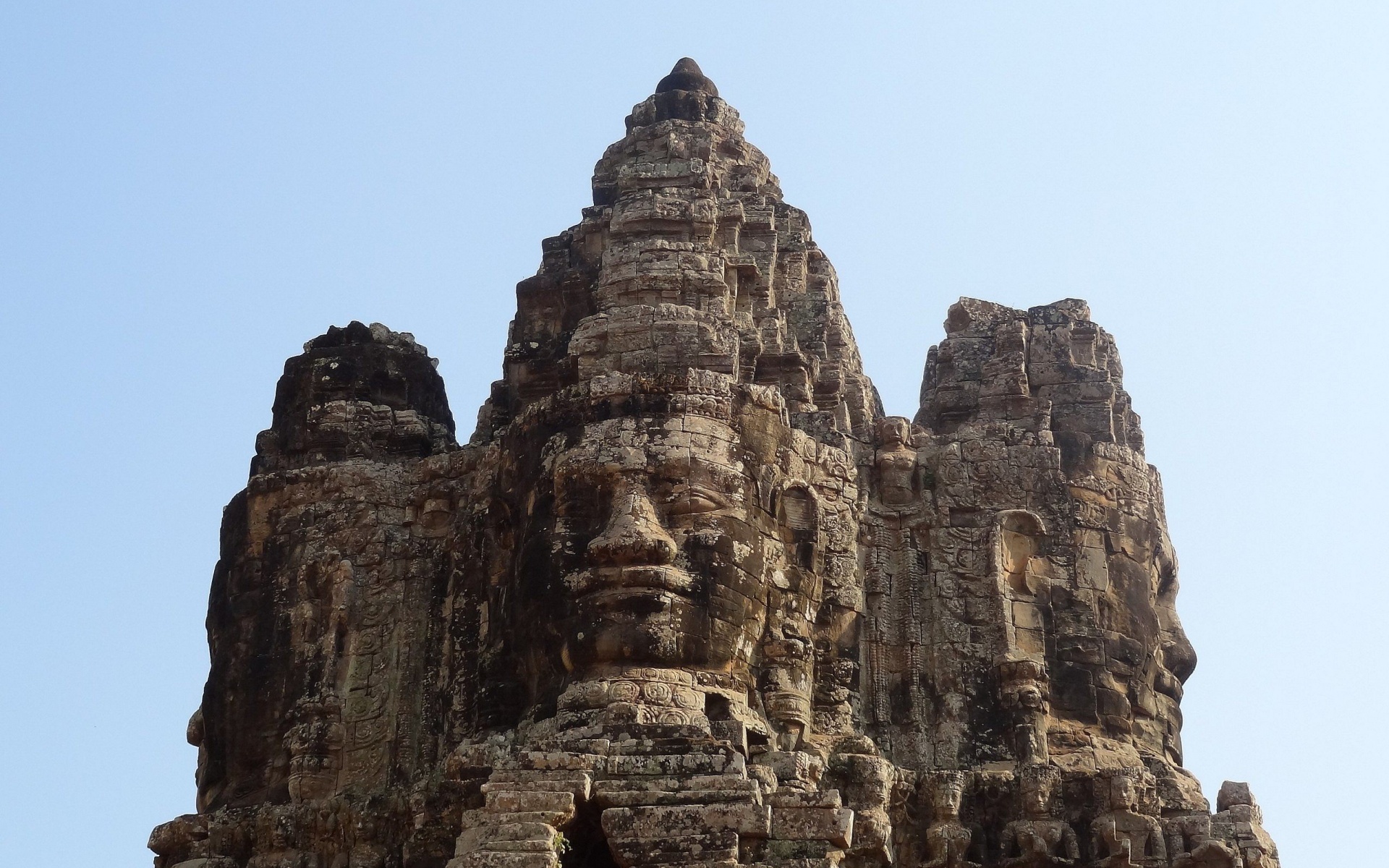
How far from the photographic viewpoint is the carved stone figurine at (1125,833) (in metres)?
24.4

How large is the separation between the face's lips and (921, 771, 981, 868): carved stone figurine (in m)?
3.47

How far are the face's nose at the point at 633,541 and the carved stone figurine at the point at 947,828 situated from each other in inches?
151

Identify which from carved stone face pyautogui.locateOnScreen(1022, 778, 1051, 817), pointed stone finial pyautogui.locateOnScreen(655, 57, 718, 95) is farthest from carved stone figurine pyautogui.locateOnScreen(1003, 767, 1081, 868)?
pointed stone finial pyautogui.locateOnScreen(655, 57, 718, 95)

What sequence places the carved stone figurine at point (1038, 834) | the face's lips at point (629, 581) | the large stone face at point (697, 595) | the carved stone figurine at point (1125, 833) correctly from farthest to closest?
the carved stone figurine at point (1038, 834) < the carved stone figurine at point (1125, 833) < the face's lips at point (629, 581) < the large stone face at point (697, 595)

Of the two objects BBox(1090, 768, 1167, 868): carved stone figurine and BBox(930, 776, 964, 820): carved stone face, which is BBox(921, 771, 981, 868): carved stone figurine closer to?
BBox(930, 776, 964, 820): carved stone face

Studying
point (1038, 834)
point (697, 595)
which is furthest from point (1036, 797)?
point (697, 595)

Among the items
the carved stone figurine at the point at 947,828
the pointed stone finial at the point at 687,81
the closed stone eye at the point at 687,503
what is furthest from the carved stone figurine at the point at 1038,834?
the pointed stone finial at the point at 687,81

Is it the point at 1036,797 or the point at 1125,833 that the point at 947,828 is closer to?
the point at 1036,797

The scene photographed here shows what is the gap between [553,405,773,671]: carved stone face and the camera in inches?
951

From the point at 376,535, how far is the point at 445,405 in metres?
2.94

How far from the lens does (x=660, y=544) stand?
24406 millimetres

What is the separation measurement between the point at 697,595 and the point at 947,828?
365 centimetres

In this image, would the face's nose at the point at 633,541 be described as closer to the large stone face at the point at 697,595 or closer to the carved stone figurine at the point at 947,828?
the large stone face at the point at 697,595

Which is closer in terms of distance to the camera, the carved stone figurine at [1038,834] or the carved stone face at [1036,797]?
the carved stone figurine at [1038,834]
